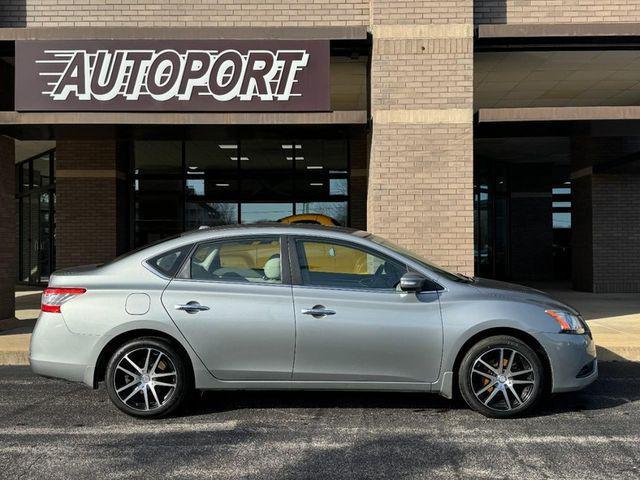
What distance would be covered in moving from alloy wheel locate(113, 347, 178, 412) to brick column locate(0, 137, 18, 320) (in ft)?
16.6

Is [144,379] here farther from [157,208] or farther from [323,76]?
[157,208]

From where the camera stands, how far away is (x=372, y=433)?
434 centimetres

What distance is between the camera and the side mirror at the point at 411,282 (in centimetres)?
453

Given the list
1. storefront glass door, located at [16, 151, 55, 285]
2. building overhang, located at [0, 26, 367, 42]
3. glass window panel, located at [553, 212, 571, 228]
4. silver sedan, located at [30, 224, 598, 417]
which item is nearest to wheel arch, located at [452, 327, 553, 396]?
silver sedan, located at [30, 224, 598, 417]

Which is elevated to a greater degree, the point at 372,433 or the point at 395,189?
the point at 395,189

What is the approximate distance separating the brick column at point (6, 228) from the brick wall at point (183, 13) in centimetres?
194

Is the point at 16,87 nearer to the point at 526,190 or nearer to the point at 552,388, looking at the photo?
the point at 552,388

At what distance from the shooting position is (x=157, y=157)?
1406 cm

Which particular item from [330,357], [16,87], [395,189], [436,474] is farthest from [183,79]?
[436,474]

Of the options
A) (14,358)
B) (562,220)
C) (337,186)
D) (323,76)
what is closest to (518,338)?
(323,76)

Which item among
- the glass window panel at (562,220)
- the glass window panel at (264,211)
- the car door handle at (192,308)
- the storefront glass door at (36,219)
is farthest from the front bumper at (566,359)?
the glass window panel at (562,220)

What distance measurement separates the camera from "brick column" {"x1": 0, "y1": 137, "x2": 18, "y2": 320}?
8586mm

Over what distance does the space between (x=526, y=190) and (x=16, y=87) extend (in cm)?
1569

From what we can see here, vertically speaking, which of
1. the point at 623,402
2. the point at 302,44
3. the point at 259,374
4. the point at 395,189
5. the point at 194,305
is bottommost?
the point at 623,402
